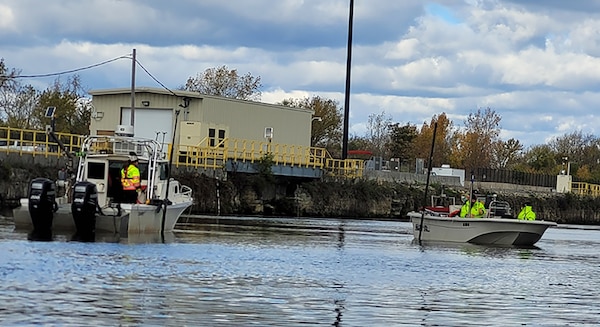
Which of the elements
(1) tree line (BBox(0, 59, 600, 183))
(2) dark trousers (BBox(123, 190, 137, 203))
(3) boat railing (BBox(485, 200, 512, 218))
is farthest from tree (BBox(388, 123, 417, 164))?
(2) dark trousers (BBox(123, 190, 137, 203))

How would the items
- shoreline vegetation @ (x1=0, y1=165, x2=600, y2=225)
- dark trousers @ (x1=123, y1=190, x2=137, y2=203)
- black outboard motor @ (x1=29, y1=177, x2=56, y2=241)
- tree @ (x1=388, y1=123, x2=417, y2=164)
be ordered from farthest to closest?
tree @ (x1=388, y1=123, x2=417, y2=164) < shoreline vegetation @ (x1=0, y1=165, x2=600, y2=225) < dark trousers @ (x1=123, y1=190, x2=137, y2=203) < black outboard motor @ (x1=29, y1=177, x2=56, y2=241)

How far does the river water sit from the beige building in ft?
83.7

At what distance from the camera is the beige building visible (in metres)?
64.2

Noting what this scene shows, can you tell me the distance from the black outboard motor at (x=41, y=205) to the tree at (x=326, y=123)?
2979 inches

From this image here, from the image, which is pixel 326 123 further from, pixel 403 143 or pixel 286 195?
pixel 286 195

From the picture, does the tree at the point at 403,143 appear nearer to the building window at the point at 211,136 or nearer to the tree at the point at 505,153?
the tree at the point at 505,153

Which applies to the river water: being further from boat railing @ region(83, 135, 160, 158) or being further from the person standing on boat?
boat railing @ region(83, 135, 160, 158)

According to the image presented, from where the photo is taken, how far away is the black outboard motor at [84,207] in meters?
32.2

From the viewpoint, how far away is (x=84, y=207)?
32.3 metres

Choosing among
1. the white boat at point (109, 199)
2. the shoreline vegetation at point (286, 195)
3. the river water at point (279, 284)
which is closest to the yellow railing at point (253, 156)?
the shoreline vegetation at point (286, 195)

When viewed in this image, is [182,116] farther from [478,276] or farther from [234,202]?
[478,276]

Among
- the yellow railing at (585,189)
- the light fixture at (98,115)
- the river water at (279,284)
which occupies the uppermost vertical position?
the light fixture at (98,115)

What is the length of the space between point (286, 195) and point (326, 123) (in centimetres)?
4569

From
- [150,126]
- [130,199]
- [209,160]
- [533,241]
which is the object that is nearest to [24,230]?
[130,199]
